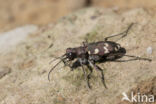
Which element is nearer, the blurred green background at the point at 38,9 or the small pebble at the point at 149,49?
the small pebble at the point at 149,49

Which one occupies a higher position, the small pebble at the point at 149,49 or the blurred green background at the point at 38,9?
the blurred green background at the point at 38,9

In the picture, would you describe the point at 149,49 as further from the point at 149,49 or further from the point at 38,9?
the point at 38,9

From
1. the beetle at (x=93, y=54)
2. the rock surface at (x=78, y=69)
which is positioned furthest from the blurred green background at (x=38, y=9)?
the beetle at (x=93, y=54)

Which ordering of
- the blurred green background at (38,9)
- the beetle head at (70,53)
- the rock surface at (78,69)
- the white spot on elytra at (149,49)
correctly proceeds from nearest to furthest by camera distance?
the rock surface at (78,69), the white spot on elytra at (149,49), the beetle head at (70,53), the blurred green background at (38,9)

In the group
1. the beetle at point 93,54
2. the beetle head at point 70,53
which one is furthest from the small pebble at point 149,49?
the beetle head at point 70,53

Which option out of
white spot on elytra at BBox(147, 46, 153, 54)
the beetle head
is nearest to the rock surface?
white spot on elytra at BBox(147, 46, 153, 54)

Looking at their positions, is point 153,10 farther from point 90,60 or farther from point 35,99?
point 35,99

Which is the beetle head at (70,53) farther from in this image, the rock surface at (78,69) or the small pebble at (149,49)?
the small pebble at (149,49)

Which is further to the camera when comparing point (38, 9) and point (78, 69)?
point (38, 9)

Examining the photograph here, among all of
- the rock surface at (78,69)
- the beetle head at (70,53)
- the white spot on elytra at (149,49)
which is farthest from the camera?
the beetle head at (70,53)

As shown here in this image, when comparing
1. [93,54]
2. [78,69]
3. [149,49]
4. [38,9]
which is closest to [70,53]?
[78,69]
